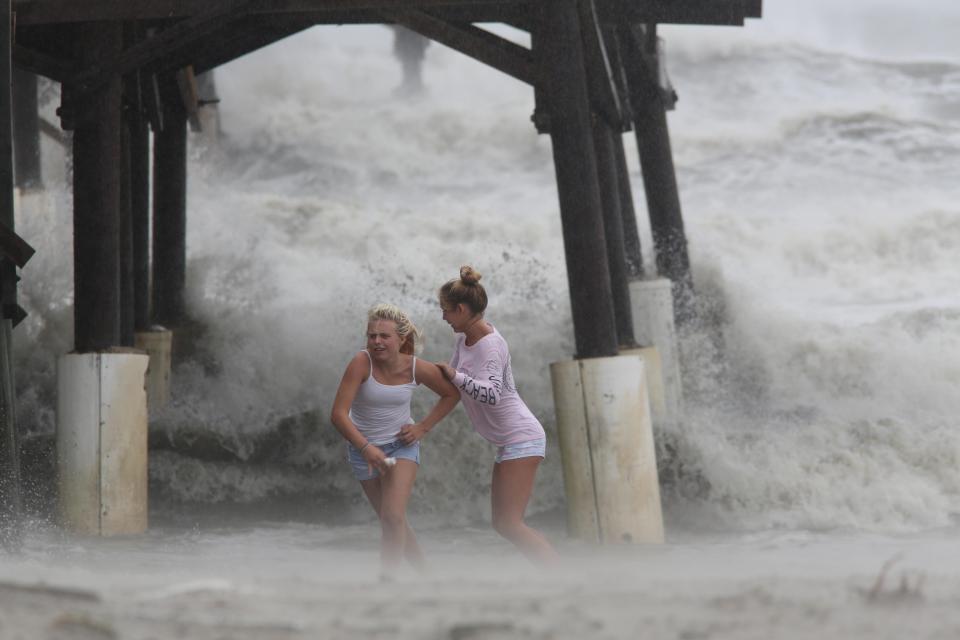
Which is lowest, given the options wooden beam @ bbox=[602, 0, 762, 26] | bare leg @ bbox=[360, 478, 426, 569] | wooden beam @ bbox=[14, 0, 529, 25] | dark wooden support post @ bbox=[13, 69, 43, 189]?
bare leg @ bbox=[360, 478, 426, 569]

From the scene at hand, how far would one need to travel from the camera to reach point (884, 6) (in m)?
42.4

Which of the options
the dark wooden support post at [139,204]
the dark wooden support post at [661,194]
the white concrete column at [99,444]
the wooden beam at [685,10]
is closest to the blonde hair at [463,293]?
the white concrete column at [99,444]

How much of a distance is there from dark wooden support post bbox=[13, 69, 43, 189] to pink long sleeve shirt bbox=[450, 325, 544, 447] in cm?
1358

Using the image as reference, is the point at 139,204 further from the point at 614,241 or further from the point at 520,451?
the point at 520,451

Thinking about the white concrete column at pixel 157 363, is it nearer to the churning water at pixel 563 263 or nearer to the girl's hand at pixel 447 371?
the churning water at pixel 563 263

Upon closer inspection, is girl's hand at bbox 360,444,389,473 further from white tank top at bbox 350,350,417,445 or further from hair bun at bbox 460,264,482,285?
hair bun at bbox 460,264,482,285

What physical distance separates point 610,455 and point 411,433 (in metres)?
2.51

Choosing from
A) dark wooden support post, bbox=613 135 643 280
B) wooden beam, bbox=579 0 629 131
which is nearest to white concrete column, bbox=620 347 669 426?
dark wooden support post, bbox=613 135 643 280

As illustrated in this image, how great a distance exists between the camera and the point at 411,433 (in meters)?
4.43

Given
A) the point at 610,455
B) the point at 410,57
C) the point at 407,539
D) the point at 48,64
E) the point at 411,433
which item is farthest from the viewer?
the point at 410,57

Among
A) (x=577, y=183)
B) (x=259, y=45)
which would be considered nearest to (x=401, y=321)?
(x=577, y=183)

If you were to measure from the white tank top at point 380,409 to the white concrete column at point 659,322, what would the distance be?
680 cm

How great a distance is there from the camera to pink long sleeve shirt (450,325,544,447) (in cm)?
453

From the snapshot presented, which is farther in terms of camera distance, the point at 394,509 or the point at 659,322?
the point at 659,322
